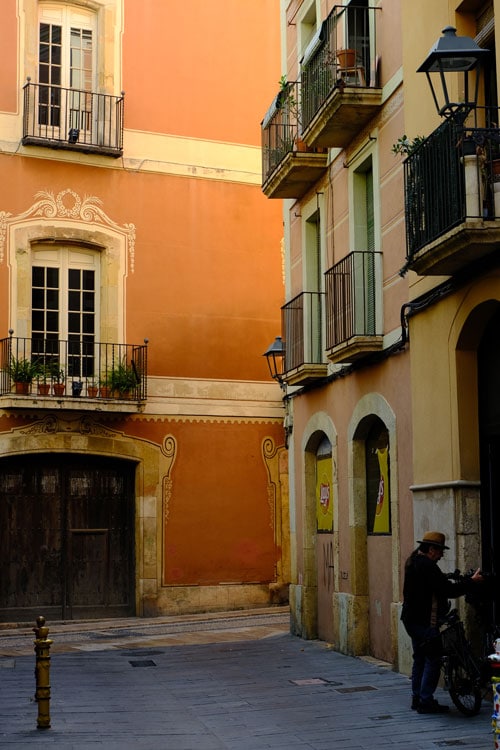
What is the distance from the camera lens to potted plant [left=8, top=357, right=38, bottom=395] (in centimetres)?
2012

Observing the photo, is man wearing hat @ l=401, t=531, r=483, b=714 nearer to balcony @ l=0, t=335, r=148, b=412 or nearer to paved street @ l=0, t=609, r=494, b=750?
paved street @ l=0, t=609, r=494, b=750

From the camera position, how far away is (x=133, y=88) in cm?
2217

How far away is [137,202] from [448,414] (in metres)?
11.7

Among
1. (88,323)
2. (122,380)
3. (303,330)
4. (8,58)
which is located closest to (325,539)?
(303,330)

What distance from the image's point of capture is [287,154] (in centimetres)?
1652

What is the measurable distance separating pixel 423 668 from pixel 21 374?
11338 mm

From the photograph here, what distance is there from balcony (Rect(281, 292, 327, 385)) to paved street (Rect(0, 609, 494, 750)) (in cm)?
376

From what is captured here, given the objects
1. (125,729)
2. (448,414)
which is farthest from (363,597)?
(125,729)

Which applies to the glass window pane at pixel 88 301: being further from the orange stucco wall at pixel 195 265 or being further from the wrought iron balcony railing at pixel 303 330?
the wrought iron balcony railing at pixel 303 330

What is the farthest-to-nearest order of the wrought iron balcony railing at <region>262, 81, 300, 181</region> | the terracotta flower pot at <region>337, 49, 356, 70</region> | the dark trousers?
the wrought iron balcony railing at <region>262, 81, 300, 181</region> < the terracotta flower pot at <region>337, 49, 356, 70</region> < the dark trousers

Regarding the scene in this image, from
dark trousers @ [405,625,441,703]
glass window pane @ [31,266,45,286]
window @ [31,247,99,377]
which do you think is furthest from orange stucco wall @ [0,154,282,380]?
dark trousers @ [405,625,441,703]

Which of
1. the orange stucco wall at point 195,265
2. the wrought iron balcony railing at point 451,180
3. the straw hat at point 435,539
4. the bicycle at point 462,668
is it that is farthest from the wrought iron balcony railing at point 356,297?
the orange stucco wall at point 195,265

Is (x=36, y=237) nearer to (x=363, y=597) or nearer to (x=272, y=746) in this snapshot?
(x=363, y=597)

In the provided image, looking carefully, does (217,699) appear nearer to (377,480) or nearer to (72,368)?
(377,480)
